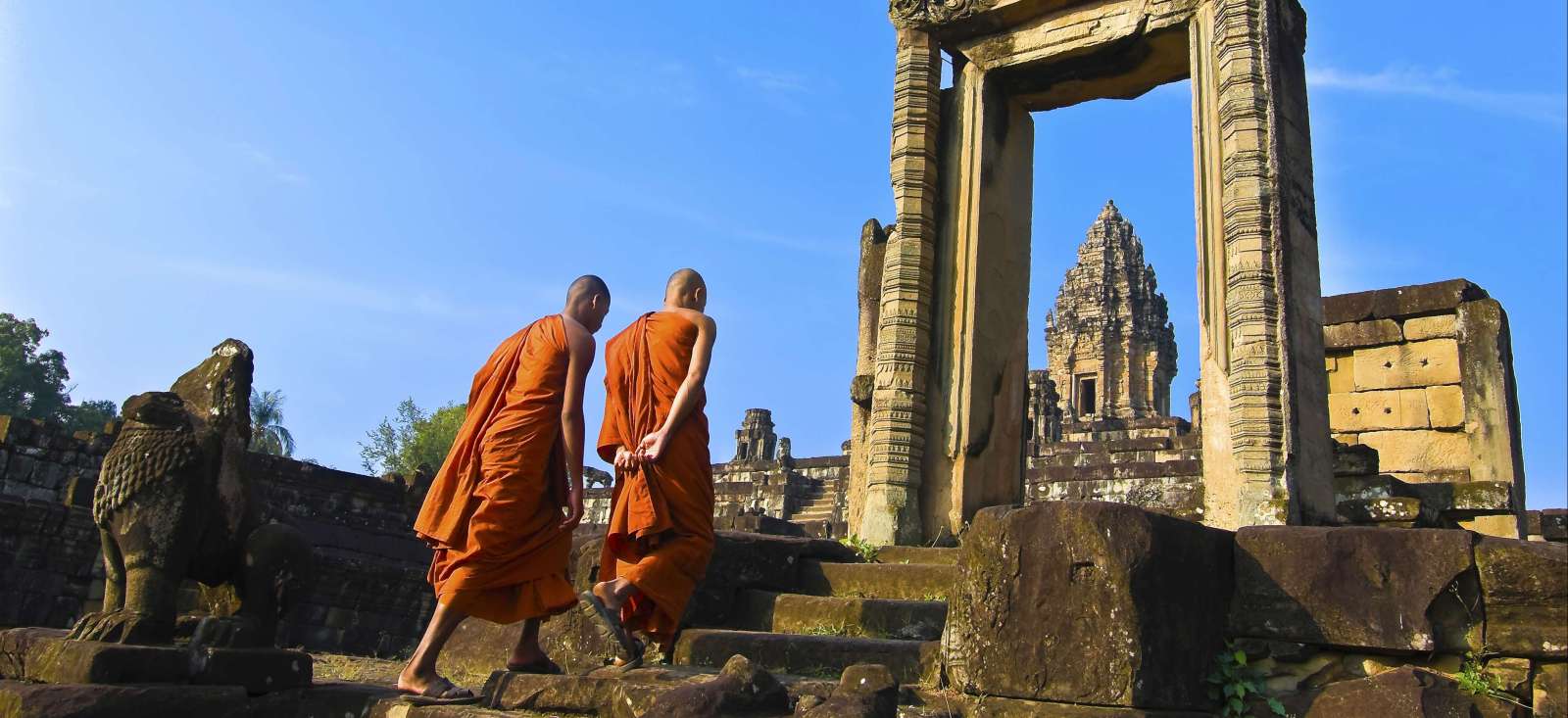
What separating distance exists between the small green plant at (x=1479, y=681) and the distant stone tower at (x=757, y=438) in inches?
1388

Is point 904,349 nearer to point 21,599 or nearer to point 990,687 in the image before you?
point 990,687

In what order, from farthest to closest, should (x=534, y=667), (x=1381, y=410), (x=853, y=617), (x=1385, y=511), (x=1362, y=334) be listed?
(x=1362, y=334) < (x=1381, y=410) < (x=1385, y=511) < (x=853, y=617) < (x=534, y=667)

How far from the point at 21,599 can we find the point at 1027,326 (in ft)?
30.3

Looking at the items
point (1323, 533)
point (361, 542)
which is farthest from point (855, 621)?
point (361, 542)

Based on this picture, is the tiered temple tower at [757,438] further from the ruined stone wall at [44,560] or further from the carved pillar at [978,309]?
the carved pillar at [978,309]

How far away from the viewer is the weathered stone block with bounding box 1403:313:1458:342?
9.66 m

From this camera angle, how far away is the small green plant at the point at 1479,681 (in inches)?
128

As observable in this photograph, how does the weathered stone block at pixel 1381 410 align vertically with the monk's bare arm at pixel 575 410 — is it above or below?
above

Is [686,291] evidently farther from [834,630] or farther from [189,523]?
[189,523]

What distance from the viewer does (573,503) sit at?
13.6 ft

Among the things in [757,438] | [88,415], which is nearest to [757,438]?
[757,438]

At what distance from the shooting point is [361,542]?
1373 cm

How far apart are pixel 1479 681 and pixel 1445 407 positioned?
23.8 ft

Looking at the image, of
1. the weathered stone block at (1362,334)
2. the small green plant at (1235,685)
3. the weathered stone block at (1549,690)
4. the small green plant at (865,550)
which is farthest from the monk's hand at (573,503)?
the weathered stone block at (1362,334)
